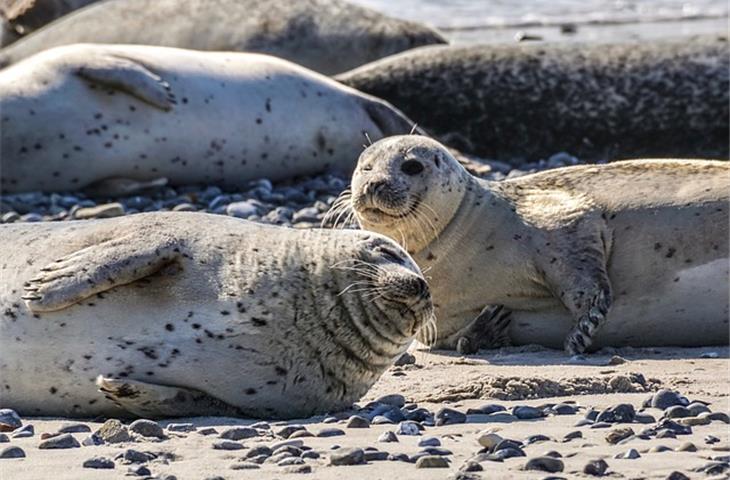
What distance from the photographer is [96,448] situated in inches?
175

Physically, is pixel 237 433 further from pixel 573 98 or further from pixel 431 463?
pixel 573 98

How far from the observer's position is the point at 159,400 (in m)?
4.90

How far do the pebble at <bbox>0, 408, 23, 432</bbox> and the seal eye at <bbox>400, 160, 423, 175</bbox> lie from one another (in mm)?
2216

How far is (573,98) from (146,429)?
6.82 m

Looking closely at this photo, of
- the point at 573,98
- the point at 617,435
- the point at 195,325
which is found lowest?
the point at 573,98

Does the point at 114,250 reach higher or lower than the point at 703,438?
higher

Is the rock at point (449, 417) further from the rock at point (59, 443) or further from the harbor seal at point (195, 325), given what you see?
the rock at point (59, 443)

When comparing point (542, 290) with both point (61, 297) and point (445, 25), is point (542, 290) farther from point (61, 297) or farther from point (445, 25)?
point (445, 25)

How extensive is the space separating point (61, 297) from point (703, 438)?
1.82 metres

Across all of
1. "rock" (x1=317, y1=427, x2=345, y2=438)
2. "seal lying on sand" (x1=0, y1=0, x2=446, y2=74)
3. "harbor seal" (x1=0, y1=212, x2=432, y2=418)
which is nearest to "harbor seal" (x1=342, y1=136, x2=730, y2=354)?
"harbor seal" (x1=0, y1=212, x2=432, y2=418)

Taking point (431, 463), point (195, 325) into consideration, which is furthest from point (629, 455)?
point (195, 325)

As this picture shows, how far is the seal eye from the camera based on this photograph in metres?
6.70

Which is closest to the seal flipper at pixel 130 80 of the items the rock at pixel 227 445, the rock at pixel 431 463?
the rock at pixel 227 445

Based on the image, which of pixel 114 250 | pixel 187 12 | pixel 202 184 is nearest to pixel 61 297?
pixel 114 250
